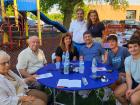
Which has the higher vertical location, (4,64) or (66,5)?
(66,5)

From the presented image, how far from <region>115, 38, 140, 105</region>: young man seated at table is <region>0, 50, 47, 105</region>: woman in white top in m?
1.13

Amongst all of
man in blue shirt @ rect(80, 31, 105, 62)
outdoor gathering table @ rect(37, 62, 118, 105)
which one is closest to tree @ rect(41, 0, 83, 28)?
man in blue shirt @ rect(80, 31, 105, 62)

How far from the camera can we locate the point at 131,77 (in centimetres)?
429

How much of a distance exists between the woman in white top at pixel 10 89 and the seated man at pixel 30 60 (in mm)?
823

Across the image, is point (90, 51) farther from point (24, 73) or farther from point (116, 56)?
point (24, 73)

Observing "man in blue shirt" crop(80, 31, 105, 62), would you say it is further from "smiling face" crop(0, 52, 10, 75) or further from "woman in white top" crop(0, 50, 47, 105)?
"smiling face" crop(0, 52, 10, 75)

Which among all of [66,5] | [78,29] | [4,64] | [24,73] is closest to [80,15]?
[78,29]

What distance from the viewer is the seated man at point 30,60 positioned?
15.6 feet

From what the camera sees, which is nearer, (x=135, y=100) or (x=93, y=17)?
(x=135, y=100)

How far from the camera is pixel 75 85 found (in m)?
3.77

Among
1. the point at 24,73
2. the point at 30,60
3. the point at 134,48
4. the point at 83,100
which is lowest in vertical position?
the point at 83,100

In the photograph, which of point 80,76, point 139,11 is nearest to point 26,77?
point 80,76

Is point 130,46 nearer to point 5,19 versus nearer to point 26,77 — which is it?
point 26,77

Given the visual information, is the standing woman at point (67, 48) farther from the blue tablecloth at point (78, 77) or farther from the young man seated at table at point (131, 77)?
the young man seated at table at point (131, 77)
